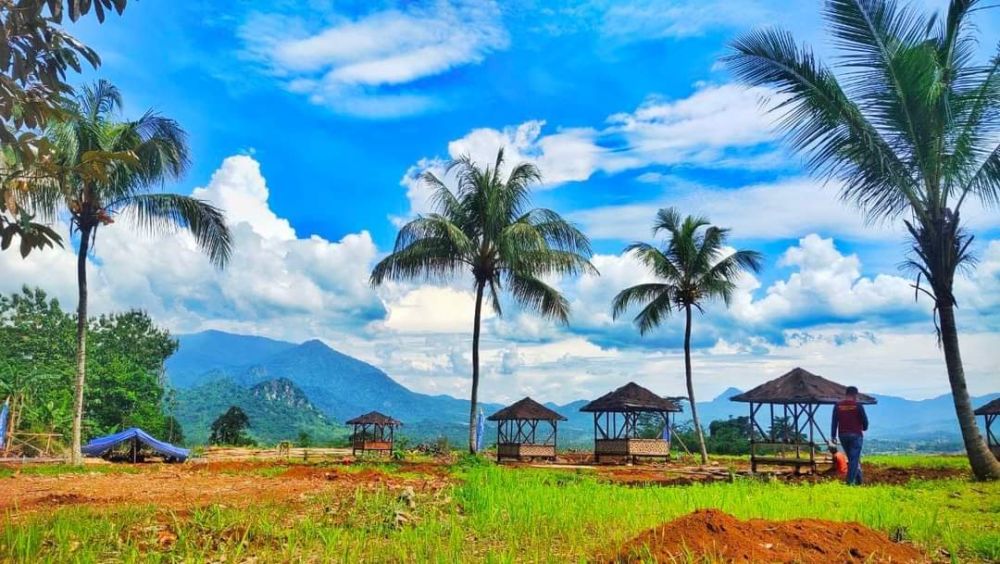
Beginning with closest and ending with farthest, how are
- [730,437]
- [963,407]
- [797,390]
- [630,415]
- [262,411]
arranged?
[963,407] → [797,390] → [630,415] → [730,437] → [262,411]

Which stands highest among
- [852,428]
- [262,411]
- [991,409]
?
[991,409]

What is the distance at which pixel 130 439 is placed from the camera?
2216 cm

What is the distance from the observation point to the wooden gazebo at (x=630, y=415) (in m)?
23.2

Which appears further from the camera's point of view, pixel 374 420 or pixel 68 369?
pixel 68 369

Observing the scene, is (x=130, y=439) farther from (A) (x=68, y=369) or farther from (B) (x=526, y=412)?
(A) (x=68, y=369)

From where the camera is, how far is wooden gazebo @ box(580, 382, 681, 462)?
23.2 metres

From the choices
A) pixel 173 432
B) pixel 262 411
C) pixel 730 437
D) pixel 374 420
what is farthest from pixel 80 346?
pixel 262 411

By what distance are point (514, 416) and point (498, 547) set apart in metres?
20.7

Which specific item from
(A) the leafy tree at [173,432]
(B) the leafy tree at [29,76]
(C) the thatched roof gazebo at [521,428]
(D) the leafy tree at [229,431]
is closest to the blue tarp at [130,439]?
(C) the thatched roof gazebo at [521,428]

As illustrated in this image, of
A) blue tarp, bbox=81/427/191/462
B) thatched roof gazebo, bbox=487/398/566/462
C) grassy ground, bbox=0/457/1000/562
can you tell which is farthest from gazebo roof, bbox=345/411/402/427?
grassy ground, bbox=0/457/1000/562

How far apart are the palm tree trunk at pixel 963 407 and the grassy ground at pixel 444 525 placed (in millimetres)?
3440

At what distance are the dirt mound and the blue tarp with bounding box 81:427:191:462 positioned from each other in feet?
63.9

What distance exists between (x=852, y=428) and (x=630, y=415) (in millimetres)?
14493

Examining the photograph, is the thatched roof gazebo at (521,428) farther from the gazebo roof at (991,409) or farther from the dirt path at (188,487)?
the gazebo roof at (991,409)
